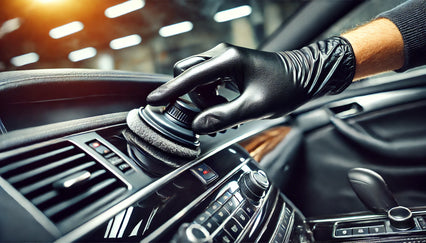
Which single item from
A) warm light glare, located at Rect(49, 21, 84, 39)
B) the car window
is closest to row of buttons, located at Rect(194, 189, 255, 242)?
the car window

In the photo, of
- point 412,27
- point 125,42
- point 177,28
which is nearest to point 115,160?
point 412,27

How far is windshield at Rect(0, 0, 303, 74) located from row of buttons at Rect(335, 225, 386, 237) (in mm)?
1520

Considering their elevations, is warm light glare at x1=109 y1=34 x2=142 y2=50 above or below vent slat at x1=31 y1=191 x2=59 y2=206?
below

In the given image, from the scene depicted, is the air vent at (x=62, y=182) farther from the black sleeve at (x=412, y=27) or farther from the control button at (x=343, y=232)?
the black sleeve at (x=412, y=27)

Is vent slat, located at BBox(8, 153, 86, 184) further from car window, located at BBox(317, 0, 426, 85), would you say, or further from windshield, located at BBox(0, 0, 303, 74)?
windshield, located at BBox(0, 0, 303, 74)

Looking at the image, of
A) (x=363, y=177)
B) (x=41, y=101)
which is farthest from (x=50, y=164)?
(x=363, y=177)

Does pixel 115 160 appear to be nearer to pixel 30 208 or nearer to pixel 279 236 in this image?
pixel 30 208

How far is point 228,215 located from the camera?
581 mm

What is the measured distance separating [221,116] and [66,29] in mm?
6157

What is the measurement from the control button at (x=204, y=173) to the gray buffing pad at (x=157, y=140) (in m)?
0.03

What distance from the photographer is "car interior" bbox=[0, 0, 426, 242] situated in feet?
1.50

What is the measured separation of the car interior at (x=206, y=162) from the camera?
1.50ft

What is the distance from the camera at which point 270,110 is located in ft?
2.23

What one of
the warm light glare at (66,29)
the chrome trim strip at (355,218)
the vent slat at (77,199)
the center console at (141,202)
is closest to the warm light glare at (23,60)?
the center console at (141,202)
